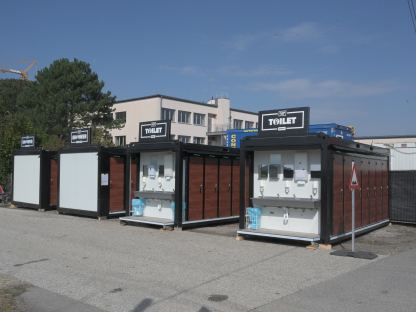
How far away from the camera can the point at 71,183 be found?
746 inches

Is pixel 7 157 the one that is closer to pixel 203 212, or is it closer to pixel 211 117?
pixel 203 212

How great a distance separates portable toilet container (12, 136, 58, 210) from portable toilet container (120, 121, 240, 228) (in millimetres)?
5527

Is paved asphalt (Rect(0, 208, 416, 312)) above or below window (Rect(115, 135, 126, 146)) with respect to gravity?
below

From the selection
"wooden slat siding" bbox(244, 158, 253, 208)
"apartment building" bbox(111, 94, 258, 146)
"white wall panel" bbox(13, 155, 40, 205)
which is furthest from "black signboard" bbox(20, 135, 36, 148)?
"apartment building" bbox(111, 94, 258, 146)

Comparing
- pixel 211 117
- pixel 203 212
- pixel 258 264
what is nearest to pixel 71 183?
pixel 203 212

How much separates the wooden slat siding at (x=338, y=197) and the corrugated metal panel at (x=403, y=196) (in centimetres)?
543

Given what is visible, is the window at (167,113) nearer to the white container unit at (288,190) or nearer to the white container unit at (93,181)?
the white container unit at (93,181)

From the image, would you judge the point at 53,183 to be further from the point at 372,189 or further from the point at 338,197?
the point at 338,197

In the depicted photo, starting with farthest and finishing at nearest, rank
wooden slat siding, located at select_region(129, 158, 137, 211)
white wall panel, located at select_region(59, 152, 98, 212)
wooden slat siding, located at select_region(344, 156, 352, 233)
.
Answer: white wall panel, located at select_region(59, 152, 98, 212)
wooden slat siding, located at select_region(129, 158, 137, 211)
wooden slat siding, located at select_region(344, 156, 352, 233)

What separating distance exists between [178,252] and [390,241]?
5820 mm

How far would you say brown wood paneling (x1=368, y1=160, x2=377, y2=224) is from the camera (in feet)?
49.3

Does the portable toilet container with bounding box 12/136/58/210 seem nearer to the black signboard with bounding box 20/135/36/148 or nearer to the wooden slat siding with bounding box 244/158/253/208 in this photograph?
the black signboard with bounding box 20/135/36/148

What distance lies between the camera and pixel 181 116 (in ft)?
207

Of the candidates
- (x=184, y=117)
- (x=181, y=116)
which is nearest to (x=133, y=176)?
(x=181, y=116)
